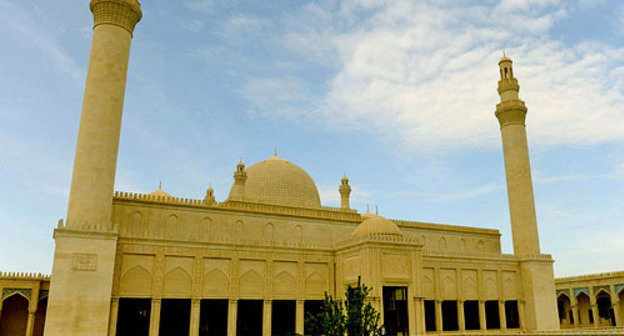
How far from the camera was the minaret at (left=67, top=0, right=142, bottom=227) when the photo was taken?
65.6ft

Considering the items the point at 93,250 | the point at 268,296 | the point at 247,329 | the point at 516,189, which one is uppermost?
the point at 516,189

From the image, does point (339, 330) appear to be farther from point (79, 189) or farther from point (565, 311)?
point (565, 311)

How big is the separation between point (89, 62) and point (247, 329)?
14341 mm

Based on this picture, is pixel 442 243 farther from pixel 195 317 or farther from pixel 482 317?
pixel 195 317

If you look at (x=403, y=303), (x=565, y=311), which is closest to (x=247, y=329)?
(x=403, y=303)

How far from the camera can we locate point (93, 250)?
18812mm

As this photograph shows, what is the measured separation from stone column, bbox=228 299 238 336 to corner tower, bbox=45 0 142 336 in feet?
16.1

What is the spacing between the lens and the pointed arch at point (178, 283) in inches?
816

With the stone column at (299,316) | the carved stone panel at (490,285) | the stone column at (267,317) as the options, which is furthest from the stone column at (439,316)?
the stone column at (267,317)

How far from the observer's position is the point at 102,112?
2102 centimetres

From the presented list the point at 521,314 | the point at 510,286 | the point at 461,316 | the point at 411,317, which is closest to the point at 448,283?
the point at 461,316

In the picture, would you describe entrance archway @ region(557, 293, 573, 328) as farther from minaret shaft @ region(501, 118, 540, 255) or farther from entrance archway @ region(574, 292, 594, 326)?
minaret shaft @ region(501, 118, 540, 255)

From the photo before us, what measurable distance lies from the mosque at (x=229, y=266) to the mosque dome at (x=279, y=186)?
4.20 feet

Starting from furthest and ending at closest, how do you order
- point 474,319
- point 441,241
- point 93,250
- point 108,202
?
point 441,241 < point 474,319 < point 108,202 < point 93,250
